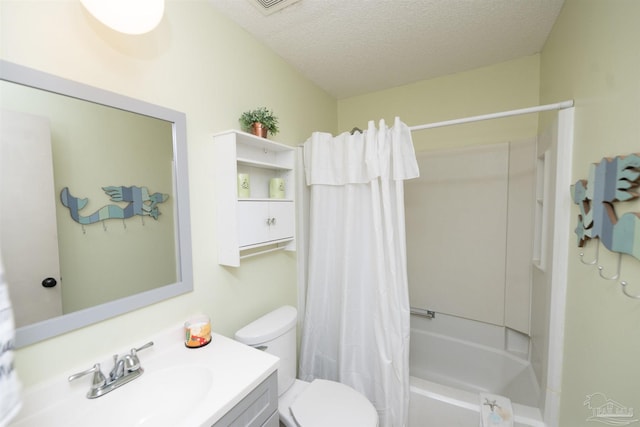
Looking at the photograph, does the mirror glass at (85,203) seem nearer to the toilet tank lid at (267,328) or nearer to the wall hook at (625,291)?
the toilet tank lid at (267,328)

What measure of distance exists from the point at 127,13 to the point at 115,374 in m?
1.24

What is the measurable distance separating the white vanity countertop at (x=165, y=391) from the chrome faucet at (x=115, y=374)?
2 centimetres

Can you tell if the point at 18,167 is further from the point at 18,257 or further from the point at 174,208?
the point at 174,208

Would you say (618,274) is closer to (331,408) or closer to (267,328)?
(331,408)

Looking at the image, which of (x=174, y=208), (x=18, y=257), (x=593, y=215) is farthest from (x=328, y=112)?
(x=18, y=257)

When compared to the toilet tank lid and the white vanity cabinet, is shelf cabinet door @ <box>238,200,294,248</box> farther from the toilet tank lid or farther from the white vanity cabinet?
the white vanity cabinet

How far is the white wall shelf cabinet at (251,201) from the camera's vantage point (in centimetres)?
126

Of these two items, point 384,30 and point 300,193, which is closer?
point 384,30

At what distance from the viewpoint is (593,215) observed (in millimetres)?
960

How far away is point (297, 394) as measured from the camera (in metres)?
1.41

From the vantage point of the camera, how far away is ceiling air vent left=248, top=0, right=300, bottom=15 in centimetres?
127

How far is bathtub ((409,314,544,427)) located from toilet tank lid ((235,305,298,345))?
34.5 inches

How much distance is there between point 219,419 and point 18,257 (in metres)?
0.78

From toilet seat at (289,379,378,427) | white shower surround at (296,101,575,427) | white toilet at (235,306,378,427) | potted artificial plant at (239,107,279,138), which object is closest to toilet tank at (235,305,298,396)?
white toilet at (235,306,378,427)
